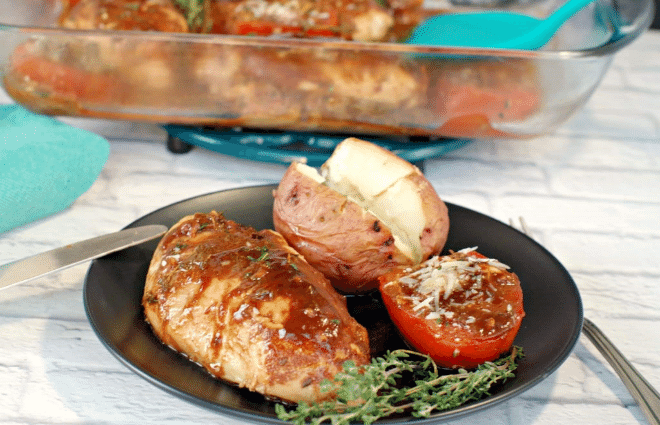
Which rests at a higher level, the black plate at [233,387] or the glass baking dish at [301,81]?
the glass baking dish at [301,81]

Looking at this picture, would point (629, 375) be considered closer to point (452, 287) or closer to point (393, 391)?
point (452, 287)

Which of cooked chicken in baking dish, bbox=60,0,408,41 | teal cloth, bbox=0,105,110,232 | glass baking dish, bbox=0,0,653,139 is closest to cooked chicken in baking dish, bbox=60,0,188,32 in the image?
cooked chicken in baking dish, bbox=60,0,408,41

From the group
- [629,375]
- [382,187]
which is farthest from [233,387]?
[629,375]

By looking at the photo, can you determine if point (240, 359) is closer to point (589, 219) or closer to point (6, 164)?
A: point (6, 164)

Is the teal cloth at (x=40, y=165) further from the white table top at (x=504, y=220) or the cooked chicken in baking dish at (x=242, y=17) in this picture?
the cooked chicken in baking dish at (x=242, y=17)

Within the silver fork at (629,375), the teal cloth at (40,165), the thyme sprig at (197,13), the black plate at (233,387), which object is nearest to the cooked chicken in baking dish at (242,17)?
the thyme sprig at (197,13)

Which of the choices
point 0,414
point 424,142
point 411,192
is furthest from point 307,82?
point 0,414
